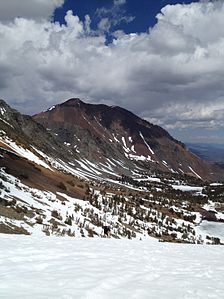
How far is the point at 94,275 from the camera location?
10.2 m

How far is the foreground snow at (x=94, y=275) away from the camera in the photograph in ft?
27.6

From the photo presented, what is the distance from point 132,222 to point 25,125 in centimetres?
11451

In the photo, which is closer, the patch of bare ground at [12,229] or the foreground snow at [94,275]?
the foreground snow at [94,275]

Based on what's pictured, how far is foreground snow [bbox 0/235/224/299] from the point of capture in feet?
27.6

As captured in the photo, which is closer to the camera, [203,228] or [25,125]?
[203,228]

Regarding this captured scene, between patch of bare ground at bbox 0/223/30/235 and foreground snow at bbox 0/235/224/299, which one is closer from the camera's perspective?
foreground snow at bbox 0/235/224/299

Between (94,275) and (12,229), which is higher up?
(12,229)

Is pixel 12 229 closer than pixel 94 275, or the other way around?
pixel 94 275

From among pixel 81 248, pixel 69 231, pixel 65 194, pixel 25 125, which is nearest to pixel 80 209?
pixel 65 194

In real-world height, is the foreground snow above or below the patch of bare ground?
below

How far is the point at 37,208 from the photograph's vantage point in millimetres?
28141

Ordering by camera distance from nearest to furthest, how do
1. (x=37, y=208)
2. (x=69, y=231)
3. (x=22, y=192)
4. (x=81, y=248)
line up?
(x=81, y=248)
(x=69, y=231)
(x=37, y=208)
(x=22, y=192)

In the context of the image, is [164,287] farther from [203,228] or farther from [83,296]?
[203,228]

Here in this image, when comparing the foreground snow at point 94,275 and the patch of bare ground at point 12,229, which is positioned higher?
the patch of bare ground at point 12,229
